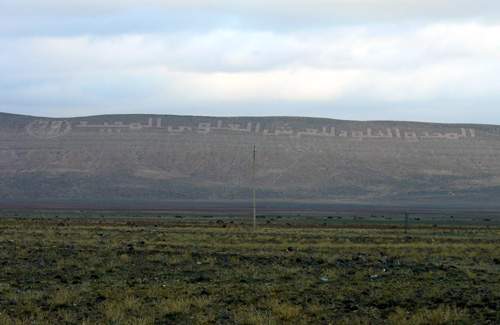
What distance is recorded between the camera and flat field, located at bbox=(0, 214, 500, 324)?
14875 mm

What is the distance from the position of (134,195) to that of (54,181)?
1259 cm

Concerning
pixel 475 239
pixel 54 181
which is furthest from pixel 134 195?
pixel 475 239

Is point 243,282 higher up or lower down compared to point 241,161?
higher up

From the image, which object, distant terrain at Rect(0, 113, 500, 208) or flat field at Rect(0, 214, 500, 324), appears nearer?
flat field at Rect(0, 214, 500, 324)

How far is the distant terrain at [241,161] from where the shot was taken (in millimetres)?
107750

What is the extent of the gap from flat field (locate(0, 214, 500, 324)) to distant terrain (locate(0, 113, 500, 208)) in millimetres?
68938

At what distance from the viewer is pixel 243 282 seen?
63.2 ft

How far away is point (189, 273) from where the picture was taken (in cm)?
2142

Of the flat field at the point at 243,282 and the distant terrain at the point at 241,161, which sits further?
the distant terrain at the point at 241,161

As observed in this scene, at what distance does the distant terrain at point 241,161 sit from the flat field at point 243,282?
68.9 metres

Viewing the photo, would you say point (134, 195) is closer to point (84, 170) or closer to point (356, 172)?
point (84, 170)

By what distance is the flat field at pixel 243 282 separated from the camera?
14.9 meters

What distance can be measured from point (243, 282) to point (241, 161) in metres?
100

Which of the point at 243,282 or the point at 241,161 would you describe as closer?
the point at 243,282
